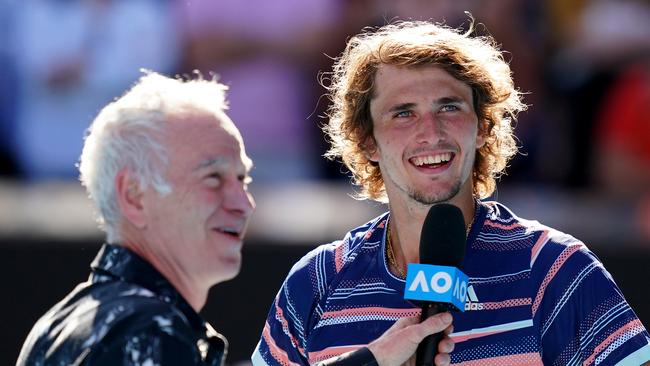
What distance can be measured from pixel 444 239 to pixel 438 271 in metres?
0.16

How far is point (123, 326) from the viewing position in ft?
8.88

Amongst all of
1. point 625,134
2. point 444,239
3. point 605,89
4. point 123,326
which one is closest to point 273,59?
point 605,89

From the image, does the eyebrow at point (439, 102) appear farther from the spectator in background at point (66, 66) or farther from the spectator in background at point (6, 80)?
A: the spectator in background at point (6, 80)

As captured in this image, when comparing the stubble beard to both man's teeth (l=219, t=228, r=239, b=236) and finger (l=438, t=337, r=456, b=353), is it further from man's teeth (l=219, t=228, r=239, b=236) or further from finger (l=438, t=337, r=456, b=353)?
man's teeth (l=219, t=228, r=239, b=236)

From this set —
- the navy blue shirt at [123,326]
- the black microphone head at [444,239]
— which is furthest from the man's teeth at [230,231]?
the black microphone head at [444,239]

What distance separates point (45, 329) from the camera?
9.42ft

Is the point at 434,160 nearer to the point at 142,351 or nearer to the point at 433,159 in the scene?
the point at 433,159

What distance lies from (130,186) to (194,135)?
19cm

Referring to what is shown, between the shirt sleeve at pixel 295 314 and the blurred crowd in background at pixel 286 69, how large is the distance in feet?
11.6

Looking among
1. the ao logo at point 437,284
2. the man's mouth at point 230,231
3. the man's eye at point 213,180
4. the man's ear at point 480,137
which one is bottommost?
the ao logo at point 437,284

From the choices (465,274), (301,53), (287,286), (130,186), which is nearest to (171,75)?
(301,53)

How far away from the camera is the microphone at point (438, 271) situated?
3457mm

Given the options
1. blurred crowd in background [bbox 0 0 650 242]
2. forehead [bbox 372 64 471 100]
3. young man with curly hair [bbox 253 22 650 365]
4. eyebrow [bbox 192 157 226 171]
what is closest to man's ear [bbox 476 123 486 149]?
young man with curly hair [bbox 253 22 650 365]

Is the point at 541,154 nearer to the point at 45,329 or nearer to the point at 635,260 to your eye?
the point at 635,260
